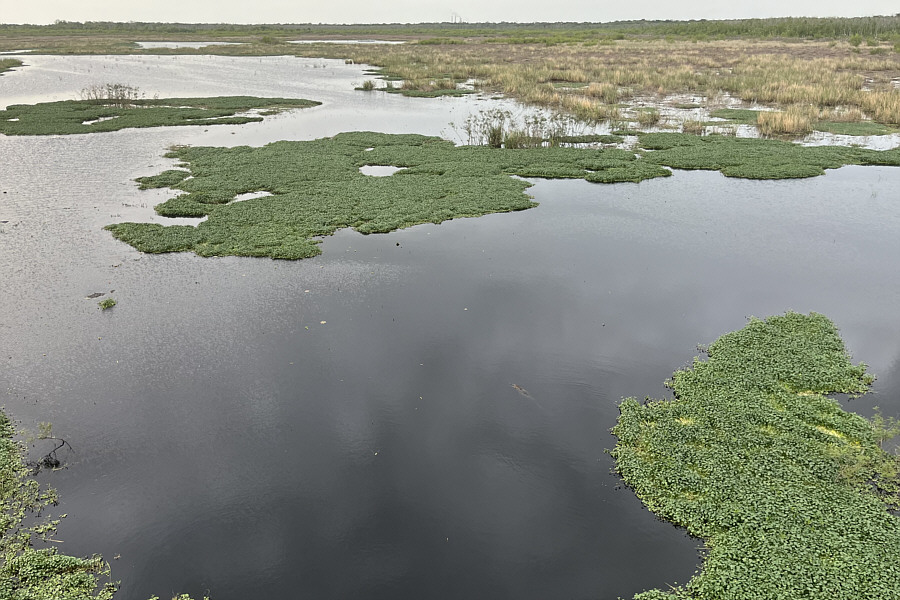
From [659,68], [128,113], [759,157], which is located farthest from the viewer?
[659,68]

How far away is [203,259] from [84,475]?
853cm

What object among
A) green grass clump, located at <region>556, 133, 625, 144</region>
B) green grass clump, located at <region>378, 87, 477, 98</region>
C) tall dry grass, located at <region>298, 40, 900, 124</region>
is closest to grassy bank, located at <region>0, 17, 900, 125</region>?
tall dry grass, located at <region>298, 40, 900, 124</region>

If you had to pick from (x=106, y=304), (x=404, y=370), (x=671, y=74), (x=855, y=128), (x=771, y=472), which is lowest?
(x=771, y=472)

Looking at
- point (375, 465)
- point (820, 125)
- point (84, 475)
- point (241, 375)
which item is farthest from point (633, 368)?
point (820, 125)

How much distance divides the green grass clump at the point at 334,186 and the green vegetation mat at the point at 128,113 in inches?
338

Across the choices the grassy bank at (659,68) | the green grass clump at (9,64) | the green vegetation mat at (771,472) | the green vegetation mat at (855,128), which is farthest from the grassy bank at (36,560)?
the green grass clump at (9,64)

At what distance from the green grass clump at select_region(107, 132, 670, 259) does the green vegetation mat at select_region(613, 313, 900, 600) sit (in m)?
10.7

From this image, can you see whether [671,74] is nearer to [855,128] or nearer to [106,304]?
[855,128]

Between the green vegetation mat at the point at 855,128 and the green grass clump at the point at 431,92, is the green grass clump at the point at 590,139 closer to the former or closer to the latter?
the green vegetation mat at the point at 855,128

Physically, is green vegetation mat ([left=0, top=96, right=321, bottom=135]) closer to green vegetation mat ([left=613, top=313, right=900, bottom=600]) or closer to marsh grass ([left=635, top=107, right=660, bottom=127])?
marsh grass ([left=635, top=107, right=660, bottom=127])

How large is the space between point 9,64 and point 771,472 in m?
81.2

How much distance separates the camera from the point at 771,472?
27.5 feet

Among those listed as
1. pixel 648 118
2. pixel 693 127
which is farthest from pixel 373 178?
pixel 648 118

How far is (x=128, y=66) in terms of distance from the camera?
64.6 meters
